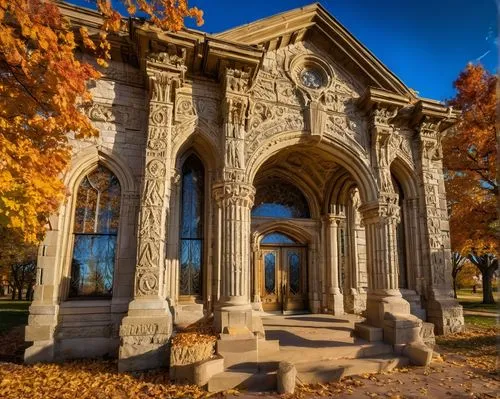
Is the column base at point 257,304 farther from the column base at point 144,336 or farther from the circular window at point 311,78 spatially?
the circular window at point 311,78

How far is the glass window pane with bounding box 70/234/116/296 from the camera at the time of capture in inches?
294

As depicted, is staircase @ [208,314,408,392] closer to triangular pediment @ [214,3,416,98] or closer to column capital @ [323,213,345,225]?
column capital @ [323,213,345,225]

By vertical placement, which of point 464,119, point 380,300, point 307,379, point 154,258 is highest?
point 464,119

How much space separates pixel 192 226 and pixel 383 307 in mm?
5528

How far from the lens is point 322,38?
10016 millimetres

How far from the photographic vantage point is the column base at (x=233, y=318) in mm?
6691

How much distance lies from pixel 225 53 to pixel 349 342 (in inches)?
307

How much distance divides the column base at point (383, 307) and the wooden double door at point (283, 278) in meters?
4.01

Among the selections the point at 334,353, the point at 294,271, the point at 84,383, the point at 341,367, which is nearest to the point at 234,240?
the point at 334,353

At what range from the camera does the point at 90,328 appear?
22.8ft

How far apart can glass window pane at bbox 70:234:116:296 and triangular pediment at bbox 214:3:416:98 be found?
21.3 ft

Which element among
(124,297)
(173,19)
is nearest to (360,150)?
(173,19)

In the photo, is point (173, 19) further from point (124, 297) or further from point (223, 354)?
point (223, 354)

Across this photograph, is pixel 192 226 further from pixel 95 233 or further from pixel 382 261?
pixel 382 261
